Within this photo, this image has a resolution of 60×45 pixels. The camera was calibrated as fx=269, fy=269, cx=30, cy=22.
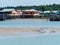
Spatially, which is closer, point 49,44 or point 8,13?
point 49,44

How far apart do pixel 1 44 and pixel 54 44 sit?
335 centimetres

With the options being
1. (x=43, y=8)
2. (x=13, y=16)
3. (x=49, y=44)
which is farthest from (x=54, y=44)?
(x=43, y=8)

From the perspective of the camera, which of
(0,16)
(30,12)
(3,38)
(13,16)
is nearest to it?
(3,38)

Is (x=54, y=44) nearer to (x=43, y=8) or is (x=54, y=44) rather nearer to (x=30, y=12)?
(x=30, y=12)

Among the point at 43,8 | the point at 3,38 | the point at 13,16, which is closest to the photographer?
the point at 3,38

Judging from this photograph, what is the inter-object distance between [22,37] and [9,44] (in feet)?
12.7

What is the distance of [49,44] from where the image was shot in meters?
16.7

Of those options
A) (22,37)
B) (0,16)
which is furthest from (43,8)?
(22,37)

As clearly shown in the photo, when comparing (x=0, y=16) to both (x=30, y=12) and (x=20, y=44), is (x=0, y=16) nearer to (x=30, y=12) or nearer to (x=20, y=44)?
(x=30, y=12)

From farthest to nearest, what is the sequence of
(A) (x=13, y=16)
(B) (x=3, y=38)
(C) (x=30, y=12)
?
(C) (x=30, y=12) → (A) (x=13, y=16) → (B) (x=3, y=38)

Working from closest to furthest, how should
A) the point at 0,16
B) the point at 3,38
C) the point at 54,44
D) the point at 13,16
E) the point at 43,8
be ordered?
the point at 54,44, the point at 3,38, the point at 0,16, the point at 13,16, the point at 43,8

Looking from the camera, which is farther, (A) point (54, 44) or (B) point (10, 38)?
(B) point (10, 38)

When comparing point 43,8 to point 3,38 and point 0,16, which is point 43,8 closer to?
point 0,16

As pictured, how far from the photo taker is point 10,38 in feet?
67.4
